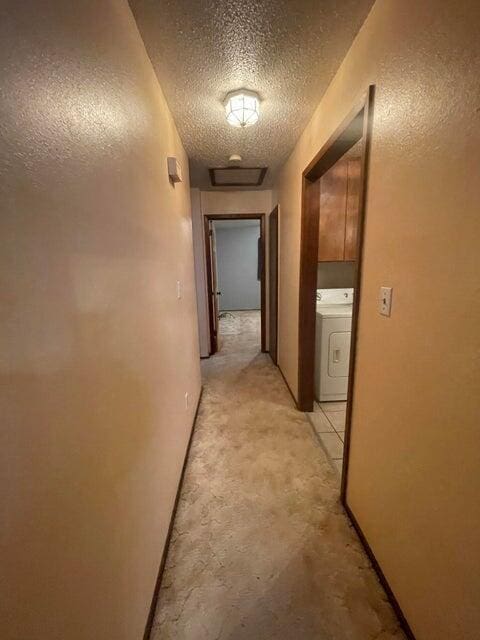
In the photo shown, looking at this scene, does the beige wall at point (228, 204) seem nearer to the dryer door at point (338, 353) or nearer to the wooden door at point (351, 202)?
the wooden door at point (351, 202)

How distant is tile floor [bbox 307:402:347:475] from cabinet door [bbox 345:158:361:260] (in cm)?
150

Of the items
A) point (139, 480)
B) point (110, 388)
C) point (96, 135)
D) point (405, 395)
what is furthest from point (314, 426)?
point (96, 135)

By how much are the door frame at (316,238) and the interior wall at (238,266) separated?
15.1ft

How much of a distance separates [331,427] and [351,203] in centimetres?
213

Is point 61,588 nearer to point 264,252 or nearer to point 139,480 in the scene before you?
point 139,480

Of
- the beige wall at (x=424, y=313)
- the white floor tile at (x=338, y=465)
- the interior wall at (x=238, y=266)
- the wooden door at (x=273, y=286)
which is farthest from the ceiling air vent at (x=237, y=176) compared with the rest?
the interior wall at (x=238, y=266)

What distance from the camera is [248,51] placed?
4.12 ft

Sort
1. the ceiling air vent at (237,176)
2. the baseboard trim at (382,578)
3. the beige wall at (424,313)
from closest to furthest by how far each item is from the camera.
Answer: the beige wall at (424,313)
the baseboard trim at (382,578)
the ceiling air vent at (237,176)

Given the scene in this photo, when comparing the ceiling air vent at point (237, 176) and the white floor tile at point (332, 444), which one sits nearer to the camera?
the white floor tile at point (332, 444)

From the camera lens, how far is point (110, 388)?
2.46 feet

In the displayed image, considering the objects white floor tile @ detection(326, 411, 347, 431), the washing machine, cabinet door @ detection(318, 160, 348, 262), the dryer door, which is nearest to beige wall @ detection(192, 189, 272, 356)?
cabinet door @ detection(318, 160, 348, 262)

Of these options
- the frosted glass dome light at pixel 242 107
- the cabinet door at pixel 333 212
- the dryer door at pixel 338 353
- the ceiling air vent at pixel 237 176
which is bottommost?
the dryer door at pixel 338 353

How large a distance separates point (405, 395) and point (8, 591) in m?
1.11

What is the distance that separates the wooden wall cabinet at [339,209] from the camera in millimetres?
2523
